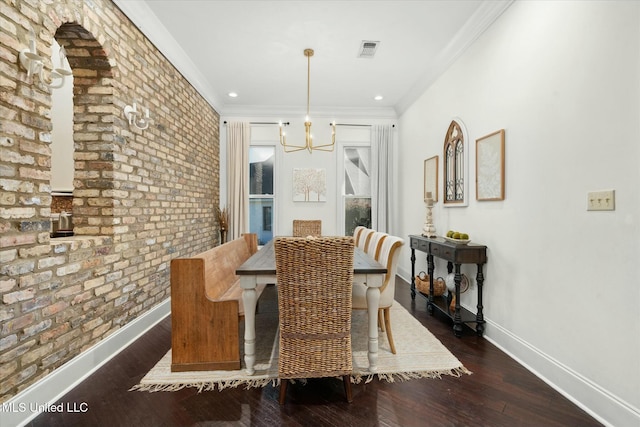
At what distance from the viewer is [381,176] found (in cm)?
513

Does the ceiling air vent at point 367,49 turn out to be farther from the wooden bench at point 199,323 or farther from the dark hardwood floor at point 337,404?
the dark hardwood floor at point 337,404

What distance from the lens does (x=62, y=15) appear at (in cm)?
184

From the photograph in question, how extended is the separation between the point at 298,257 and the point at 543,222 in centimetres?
169

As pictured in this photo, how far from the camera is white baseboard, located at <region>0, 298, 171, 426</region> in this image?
1.51m

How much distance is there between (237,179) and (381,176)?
2.47m

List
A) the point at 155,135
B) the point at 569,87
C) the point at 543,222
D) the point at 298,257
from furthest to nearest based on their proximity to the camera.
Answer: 1. the point at 155,135
2. the point at 543,222
3. the point at 569,87
4. the point at 298,257

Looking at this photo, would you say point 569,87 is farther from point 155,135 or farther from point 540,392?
point 155,135

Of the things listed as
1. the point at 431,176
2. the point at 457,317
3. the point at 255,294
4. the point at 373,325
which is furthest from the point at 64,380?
the point at 431,176

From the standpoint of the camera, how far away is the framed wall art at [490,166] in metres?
2.45

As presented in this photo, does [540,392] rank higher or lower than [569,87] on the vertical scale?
lower

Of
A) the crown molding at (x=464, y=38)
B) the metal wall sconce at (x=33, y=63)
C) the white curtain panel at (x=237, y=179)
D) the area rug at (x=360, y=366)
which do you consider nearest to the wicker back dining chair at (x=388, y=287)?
the area rug at (x=360, y=366)

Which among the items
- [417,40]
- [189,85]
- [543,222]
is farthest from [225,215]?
[543,222]

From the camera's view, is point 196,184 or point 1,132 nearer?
point 1,132

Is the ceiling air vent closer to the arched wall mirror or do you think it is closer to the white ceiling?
the white ceiling
